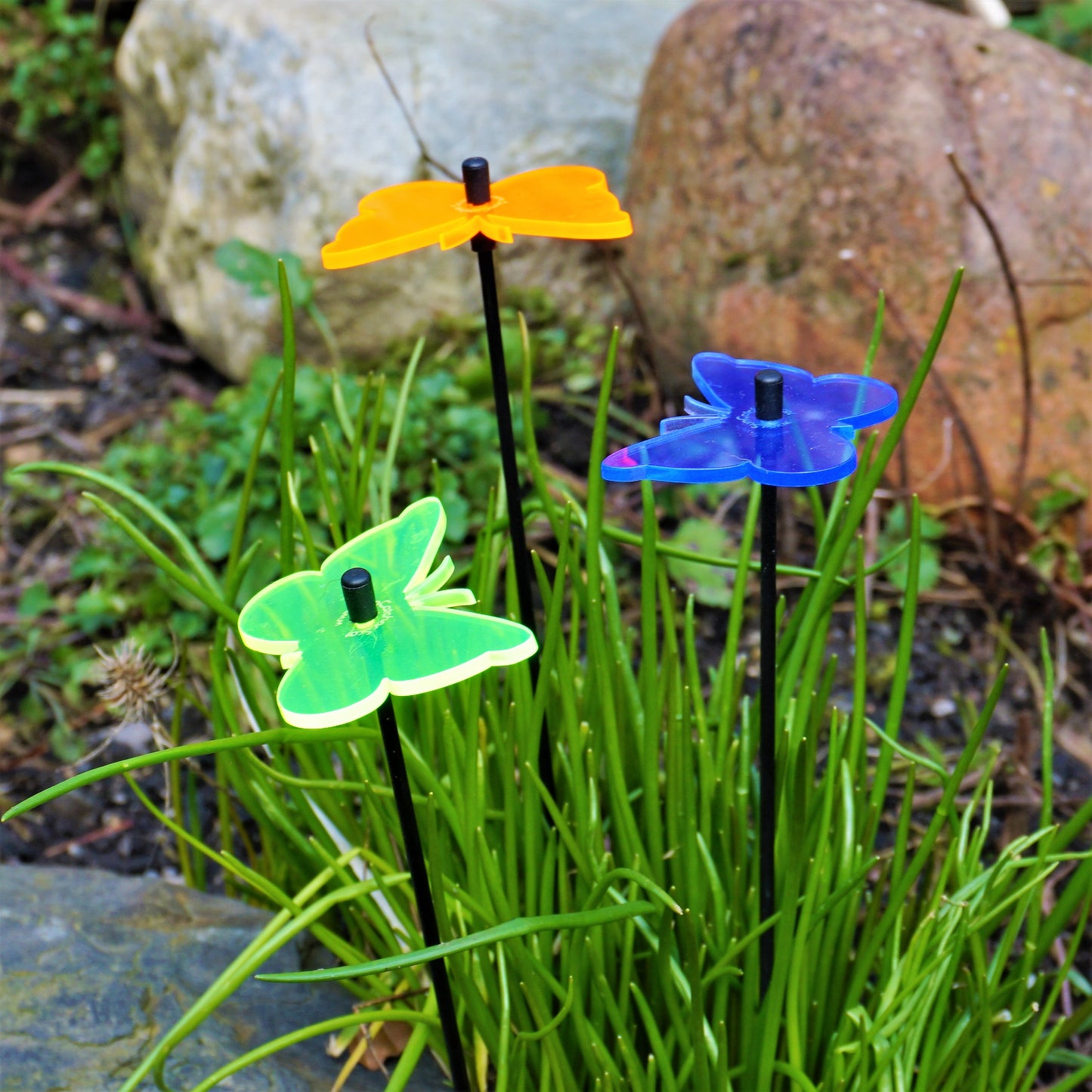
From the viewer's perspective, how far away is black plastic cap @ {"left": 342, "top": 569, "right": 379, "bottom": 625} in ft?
2.19

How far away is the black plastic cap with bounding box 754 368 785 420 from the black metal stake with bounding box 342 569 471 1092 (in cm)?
27

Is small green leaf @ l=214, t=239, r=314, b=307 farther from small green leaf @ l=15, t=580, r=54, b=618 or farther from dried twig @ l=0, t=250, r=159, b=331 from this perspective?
dried twig @ l=0, t=250, r=159, b=331

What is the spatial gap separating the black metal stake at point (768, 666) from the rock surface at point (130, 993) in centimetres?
40

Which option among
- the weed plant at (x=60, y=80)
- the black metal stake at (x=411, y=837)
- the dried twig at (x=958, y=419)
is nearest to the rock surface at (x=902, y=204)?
the dried twig at (x=958, y=419)

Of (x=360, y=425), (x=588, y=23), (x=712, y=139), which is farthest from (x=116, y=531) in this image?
(x=588, y=23)

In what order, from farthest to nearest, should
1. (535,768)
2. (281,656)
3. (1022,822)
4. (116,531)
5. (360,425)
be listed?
(116,531) < (1022,822) < (360,425) < (535,768) < (281,656)

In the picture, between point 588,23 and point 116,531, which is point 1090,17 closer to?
point 588,23

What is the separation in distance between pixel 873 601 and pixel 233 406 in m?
1.24

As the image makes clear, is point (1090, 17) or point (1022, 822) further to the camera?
point (1090, 17)

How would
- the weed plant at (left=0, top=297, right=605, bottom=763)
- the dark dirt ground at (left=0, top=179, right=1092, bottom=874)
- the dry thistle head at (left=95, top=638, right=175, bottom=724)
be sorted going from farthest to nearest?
the weed plant at (left=0, top=297, right=605, bottom=763) → the dark dirt ground at (left=0, top=179, right=1092, bottom=874) → the dry thistle head at (left=95, top=638, right=175, bottom=724)

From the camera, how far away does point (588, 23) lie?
274 centimetres

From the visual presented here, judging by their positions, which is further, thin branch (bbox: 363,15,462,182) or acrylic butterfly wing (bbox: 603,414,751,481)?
thin branch (bbox: 363,15,462,182)

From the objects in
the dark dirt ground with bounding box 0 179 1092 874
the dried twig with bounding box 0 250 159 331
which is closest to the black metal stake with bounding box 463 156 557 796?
the dark dirt ground with bounding box 0 179 1092 874

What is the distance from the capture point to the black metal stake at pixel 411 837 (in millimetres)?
675
